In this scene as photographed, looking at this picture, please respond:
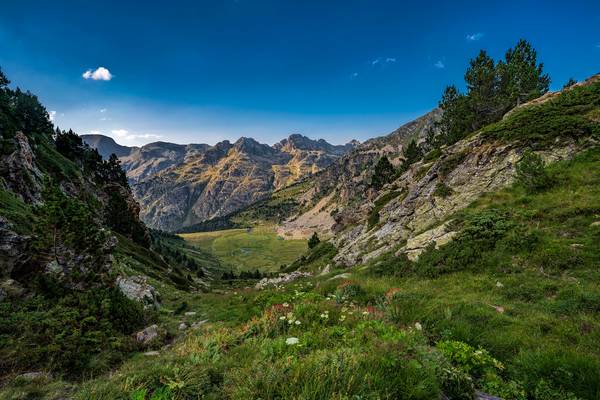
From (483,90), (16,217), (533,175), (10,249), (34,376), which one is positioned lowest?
(34,376)

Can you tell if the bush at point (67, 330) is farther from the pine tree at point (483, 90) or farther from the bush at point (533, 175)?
the pine tree at point (483, 90)

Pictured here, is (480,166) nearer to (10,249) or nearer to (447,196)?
(447,196)

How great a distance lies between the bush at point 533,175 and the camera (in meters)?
19.2

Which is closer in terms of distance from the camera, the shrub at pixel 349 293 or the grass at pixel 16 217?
the shrub at pixel 349 293

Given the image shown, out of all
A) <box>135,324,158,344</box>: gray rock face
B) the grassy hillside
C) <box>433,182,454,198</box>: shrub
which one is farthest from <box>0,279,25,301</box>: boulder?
<box>433,182,454,198</box>: shrub

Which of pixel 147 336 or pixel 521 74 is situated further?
pixel 521 74

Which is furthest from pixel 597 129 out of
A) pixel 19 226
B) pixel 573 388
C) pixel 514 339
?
pixel 19 226

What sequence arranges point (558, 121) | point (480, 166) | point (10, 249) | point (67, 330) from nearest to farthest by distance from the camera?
point (67, 330), point (10, 249), point (558, 121), point (480, 166)

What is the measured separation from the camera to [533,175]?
64.8 feet

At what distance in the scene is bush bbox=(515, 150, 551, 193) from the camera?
1919 centimetres

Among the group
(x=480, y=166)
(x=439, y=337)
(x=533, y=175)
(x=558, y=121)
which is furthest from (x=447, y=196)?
(x=439, y=337)

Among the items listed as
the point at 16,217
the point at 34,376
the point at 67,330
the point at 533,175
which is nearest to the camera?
the point at 34,376

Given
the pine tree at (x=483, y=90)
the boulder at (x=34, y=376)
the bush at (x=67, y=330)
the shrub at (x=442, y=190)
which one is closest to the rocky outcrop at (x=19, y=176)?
the bush at (x=67, y=330)

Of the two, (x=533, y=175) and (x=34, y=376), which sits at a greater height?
(x=533, y=175)
